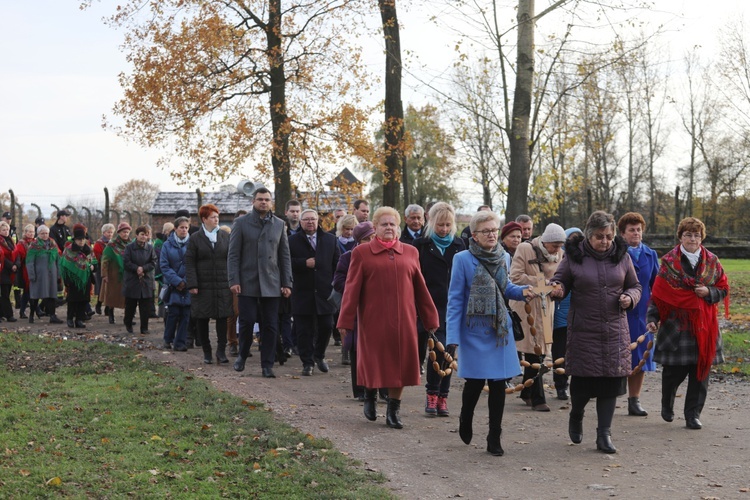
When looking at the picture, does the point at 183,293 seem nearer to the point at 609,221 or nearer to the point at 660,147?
the point at 609,221

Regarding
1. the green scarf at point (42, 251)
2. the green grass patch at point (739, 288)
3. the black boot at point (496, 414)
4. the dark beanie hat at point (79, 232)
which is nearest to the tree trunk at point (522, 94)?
the green grass patch at point (739, 288)

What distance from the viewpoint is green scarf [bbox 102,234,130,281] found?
17.6 m

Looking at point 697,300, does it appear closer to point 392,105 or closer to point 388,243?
point 388,243

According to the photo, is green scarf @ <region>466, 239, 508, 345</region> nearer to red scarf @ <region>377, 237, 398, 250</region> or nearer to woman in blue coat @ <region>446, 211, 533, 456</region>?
woman in blue coat @ <region>446, 211, 533, 456</region>

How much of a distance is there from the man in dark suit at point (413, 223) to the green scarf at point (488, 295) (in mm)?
2083

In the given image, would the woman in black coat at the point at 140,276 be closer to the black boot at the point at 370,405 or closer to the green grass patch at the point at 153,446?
the green grass patch at the point at 153,446

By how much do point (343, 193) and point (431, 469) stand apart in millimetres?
19355

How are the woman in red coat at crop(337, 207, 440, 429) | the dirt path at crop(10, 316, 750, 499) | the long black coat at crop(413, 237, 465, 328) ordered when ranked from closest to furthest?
the dirt path at crop(10, 316, 750, 499) → the woman in red coat at crop(337, 207, 440, 429) → the long black coat at crop(413, 237, 465, 328)

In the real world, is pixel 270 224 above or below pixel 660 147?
below

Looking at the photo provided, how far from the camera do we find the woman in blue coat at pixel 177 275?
13.8m

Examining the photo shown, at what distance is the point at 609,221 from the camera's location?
24.2ft

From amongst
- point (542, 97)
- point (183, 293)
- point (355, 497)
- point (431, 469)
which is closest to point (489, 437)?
point (431, 469)

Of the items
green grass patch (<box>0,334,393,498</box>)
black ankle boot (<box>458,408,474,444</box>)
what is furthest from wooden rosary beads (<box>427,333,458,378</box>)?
green grass patch (<box>0,334,393,498</box>)

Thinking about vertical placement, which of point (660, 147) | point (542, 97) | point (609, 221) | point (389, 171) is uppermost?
point (660, 147)
